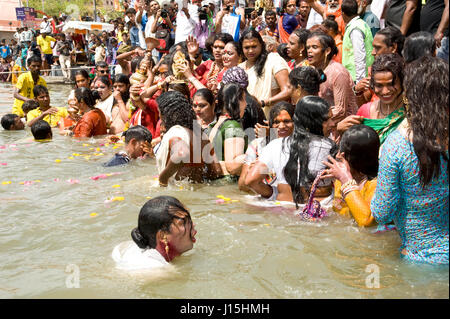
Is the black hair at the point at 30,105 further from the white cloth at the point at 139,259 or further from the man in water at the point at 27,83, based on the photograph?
the white cloth at the point at 139,259

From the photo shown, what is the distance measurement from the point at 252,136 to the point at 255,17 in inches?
199

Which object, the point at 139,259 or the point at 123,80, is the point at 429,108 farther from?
the point at 123,80

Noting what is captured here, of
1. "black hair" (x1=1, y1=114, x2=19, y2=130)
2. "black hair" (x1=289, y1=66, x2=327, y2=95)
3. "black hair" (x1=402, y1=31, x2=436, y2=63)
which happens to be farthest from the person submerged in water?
"black hair" (x1=1, y1=114, x2=19, y2=130)

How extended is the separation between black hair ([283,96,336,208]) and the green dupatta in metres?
0.47

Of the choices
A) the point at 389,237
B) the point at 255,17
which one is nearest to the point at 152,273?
the point at 389,237

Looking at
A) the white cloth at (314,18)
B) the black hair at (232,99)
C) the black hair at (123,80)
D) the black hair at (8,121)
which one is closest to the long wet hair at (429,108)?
the black hair at (232,99)

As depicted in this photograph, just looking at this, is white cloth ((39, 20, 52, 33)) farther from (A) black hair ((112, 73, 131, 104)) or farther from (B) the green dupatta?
(B) the green dupatta

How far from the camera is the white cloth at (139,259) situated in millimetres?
3473

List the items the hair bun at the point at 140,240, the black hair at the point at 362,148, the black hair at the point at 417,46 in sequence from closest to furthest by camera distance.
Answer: the hair bun at the point at 140,240, the black hair at the point at 362,148, the black hair at the point at 417,46

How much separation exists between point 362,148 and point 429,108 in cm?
131

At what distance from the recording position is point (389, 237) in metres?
3.78

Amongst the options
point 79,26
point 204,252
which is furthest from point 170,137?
point 79,26

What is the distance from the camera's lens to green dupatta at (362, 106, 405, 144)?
4277mm

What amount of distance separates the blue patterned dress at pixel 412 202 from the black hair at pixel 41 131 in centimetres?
750
